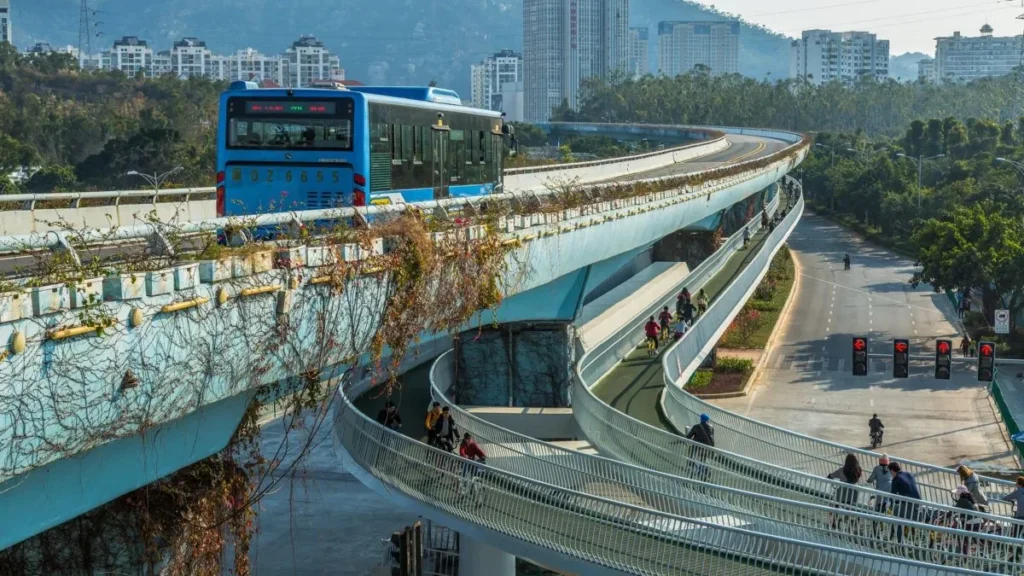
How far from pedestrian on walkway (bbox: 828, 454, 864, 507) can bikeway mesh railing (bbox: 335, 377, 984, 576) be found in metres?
2.05

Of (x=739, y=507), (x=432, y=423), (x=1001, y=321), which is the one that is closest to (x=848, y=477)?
(x=739, y=507)

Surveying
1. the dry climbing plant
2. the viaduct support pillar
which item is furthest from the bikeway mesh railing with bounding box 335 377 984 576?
the viaduct support pillar

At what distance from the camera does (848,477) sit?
63.5ft

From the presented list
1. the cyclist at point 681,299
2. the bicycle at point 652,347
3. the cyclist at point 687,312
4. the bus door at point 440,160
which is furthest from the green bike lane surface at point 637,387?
the bus door at point 440,160

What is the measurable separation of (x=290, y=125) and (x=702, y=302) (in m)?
20.6

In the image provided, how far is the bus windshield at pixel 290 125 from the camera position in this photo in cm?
2159

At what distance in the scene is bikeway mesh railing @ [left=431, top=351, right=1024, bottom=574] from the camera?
1575 cm

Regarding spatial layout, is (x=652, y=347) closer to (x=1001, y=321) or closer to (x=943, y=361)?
(x=943, y=361)

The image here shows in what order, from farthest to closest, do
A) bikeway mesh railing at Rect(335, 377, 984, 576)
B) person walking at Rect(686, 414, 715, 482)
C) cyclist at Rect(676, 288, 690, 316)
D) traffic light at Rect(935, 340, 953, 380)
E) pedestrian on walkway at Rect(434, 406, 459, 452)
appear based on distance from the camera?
cyclist at Rect(676, 288, 690, 316), traffic light at Rect(935, 340, 953, 380), pedestrian on walkway at Rect(434, 406, 459, 452), person walking at Rect(686, 414, 715, 482), bikeway mesh railing at Rect(335, 377, 984, 576)

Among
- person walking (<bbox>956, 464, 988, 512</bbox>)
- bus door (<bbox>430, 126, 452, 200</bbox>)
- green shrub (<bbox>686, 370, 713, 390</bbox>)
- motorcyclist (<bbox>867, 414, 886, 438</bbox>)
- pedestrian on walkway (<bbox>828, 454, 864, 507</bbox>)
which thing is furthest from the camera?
green shrub (<bbox>686, 370, 713, 390</bbox>)

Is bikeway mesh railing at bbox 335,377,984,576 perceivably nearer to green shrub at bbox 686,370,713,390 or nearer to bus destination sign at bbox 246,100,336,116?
bus destination sign at bbox 246,100,336,116

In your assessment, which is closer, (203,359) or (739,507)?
(203,359)

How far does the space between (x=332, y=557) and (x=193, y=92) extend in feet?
294

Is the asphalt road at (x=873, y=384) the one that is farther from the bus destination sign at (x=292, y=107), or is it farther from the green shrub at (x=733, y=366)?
the bus destination sign at (x=292, y=107)
